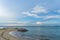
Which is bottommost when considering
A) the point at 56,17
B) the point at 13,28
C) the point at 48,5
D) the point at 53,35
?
the point at 53,35

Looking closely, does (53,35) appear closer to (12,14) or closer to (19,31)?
(19,31)

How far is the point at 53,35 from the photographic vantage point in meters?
1.49

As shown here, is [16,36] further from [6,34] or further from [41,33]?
[41,33]

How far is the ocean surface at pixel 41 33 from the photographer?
148 centimetres

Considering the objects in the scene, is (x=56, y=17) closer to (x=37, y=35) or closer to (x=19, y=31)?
(x=37, y=35)

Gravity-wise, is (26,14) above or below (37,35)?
above

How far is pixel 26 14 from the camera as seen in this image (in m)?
1.53

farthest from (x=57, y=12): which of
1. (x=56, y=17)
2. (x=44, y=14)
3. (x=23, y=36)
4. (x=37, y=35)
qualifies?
(x=23, y=36)

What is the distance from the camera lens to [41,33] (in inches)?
59.4

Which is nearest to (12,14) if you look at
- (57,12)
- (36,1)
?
(36,1)

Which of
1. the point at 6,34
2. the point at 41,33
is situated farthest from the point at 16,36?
the point at 41,33

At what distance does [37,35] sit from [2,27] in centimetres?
54

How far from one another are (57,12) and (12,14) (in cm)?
66

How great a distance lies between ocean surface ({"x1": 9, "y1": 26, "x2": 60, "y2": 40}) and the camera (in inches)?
58.1
